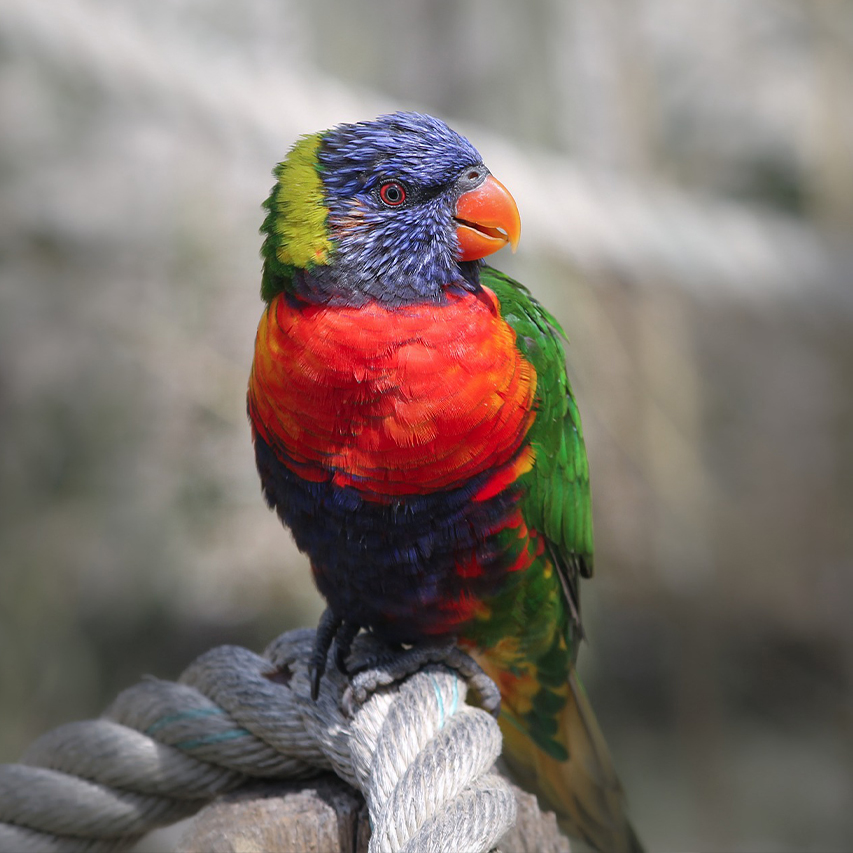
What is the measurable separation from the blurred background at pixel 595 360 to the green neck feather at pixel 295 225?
1287 millimetres

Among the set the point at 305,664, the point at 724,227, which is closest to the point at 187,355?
the point at 724,227

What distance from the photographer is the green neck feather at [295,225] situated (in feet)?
4.66

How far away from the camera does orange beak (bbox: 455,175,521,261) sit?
4.90 ft

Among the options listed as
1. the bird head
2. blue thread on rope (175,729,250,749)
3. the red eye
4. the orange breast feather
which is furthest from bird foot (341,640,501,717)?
the red eye

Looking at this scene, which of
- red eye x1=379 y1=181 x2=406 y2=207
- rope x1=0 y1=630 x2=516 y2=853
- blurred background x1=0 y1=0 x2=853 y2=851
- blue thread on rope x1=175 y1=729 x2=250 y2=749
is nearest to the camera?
rope x1=0 y1=630 x2=516 y2=853

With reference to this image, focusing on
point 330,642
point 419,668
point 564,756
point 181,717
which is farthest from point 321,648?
point 564,756

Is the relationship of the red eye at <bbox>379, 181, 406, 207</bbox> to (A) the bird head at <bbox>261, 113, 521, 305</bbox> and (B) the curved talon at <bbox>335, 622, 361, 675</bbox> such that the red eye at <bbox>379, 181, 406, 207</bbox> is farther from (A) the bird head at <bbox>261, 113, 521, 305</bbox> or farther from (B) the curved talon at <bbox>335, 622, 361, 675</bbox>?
(B) the curved talon at <bbox>335, 622, 361, 675</bbox>

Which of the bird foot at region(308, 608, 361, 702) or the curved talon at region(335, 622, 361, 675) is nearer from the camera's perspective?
the bird foot at region(308, 608, 361, 702)

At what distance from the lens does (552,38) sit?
3961 mm

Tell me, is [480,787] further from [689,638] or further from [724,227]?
[689,638]

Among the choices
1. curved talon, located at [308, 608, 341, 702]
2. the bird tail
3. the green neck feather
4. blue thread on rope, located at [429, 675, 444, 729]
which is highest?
the green neck feather

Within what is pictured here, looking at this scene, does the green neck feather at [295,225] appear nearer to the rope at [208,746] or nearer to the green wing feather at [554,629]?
the green wing feather at [554,629]

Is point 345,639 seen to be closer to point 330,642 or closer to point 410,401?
point 330,642

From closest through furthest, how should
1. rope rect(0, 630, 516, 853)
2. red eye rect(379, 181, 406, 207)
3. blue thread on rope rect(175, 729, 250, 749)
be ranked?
rope rect(0, 630, 516, 853) < blue thread on rope rect(175, 729, 250, 749) < red eye rect(379, 181, 406, 207)
